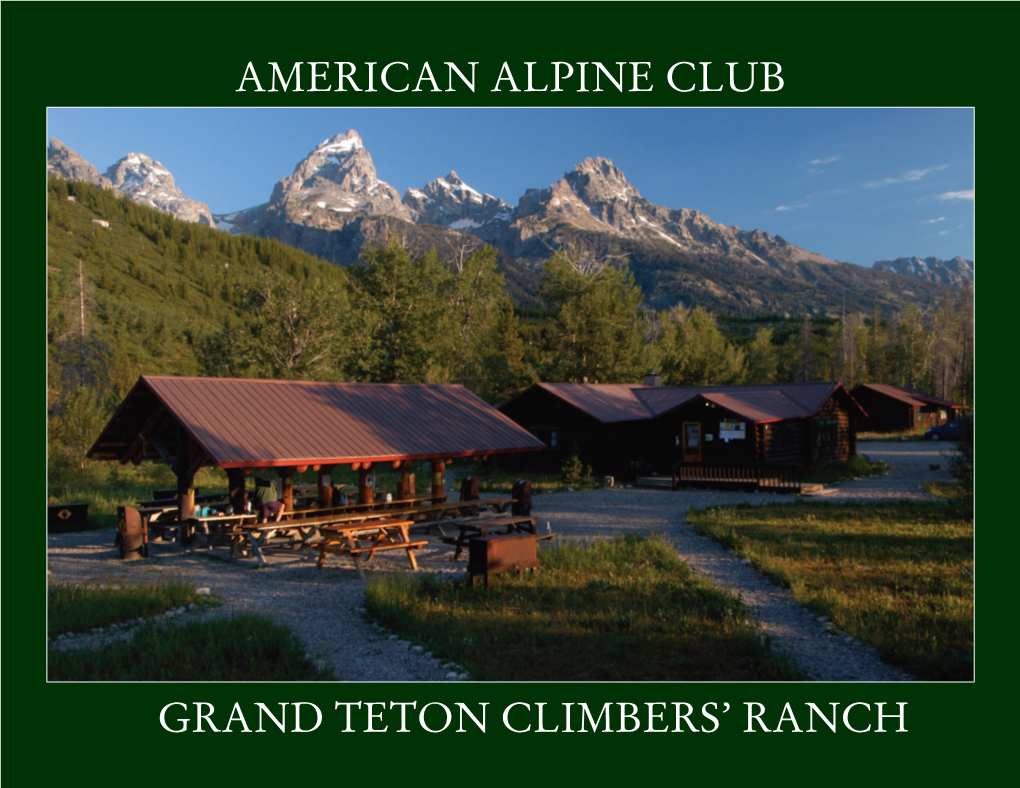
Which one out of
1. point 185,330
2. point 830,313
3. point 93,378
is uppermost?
point 830,313

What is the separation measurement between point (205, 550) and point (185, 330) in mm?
62887

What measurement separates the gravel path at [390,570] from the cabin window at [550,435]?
6586 mm

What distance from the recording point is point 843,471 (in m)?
26.7

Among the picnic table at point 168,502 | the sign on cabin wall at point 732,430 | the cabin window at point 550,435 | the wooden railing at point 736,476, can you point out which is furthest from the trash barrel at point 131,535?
the sign on cabin wall at point 732,430

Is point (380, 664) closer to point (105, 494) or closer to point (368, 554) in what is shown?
point (368, 554)

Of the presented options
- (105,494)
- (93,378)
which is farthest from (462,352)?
(105,494)

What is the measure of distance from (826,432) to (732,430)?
5818 millimetres

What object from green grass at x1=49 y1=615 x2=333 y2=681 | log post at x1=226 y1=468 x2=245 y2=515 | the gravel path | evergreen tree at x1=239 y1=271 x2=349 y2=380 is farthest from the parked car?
green grass at x1=49 y1=615 x2=333 y2=681

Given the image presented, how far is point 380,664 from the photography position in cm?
702

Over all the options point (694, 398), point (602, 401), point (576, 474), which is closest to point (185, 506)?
point (576, 474)

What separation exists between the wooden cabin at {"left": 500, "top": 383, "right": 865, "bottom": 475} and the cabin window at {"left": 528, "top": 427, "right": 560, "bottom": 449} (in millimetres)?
42

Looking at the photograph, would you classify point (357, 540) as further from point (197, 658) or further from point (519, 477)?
point (519, 477)
